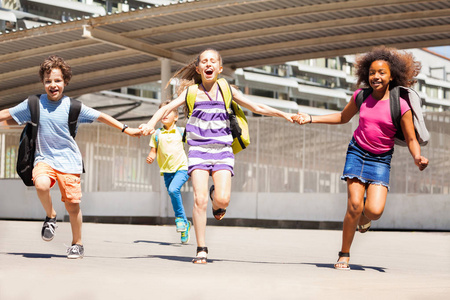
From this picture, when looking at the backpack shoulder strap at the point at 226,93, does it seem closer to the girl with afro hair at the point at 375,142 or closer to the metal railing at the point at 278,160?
the girl with afro hair at the point at 375,142

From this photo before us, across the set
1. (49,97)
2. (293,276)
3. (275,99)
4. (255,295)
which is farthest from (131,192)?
(275,99)

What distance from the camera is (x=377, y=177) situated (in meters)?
7.68

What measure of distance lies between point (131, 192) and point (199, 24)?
171 inches

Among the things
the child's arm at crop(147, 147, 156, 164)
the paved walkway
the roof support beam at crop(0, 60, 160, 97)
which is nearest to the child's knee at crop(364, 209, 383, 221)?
the paved walkway

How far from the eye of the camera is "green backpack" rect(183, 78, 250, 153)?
8.01m

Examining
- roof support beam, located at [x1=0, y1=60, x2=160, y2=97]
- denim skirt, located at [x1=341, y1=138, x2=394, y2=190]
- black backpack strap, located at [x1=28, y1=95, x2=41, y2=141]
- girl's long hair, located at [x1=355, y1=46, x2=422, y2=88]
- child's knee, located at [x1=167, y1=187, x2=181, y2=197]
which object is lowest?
child's knee, located at [x1=167, y1=187, x2=181, y2=197]

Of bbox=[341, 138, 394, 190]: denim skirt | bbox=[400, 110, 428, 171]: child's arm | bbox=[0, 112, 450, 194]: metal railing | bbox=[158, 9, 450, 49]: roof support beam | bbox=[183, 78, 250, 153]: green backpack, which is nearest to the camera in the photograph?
bbox=[400, 110, 428, 171]: child's arm

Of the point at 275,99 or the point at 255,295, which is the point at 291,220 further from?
the point at 275,99

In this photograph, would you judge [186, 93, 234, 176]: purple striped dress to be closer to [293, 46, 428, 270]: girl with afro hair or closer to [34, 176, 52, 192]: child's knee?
[293, 46, 428, 270]: girl with afro hair

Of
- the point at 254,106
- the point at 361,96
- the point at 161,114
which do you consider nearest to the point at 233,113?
the point at 254,106

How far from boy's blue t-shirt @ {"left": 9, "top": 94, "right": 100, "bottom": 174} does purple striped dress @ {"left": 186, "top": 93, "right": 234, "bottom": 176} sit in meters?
1.10

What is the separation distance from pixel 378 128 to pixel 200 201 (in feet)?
5.54

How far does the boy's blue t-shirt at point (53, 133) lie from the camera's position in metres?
7.91

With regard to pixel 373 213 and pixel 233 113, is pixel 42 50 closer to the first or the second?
pixel 233 113
